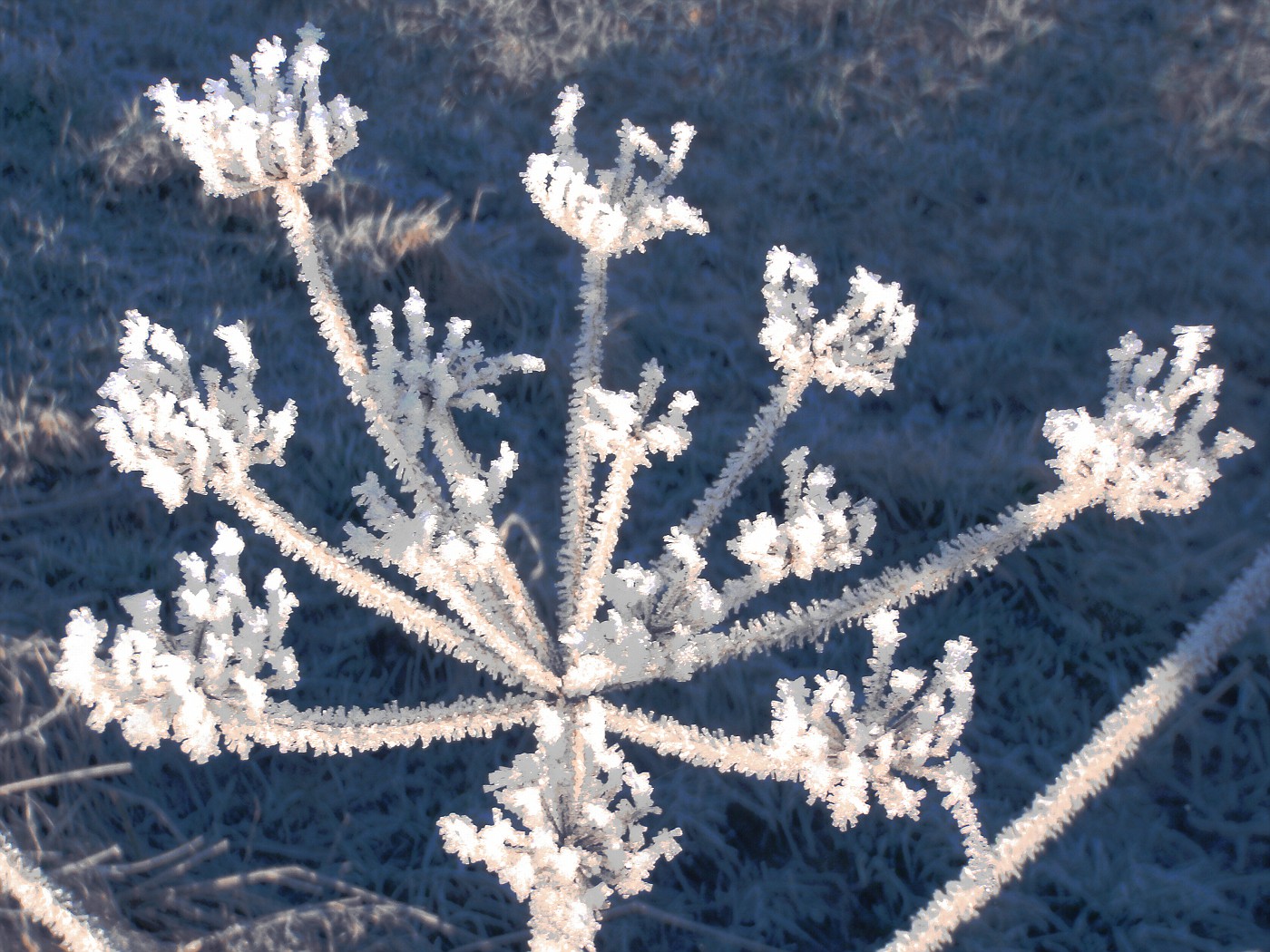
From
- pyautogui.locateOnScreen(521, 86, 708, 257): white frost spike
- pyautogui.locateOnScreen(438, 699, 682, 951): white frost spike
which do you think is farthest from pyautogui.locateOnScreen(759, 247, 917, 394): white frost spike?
pyautogui.locateOnScreen(438, 699, 682, 951): white frost spike

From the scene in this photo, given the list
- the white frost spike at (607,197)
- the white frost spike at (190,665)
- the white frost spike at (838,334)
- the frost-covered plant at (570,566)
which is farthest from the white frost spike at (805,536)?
the white frost spike at (190,665)

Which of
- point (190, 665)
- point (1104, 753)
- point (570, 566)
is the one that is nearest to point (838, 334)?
point (570, 566)

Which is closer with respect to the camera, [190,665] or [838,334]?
[190,665]

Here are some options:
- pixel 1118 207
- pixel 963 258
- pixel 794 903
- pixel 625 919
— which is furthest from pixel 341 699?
pixel 1118 207

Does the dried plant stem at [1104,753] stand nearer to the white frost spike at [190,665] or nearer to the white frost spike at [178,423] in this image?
the white frost spike at [190,665]

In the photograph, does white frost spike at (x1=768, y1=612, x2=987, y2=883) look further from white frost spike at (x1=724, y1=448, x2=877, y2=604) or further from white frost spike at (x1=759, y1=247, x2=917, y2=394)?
white frost spike at (x1=759, y1=247, x2=917, y2=394)

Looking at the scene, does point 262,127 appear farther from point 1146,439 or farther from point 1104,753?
point 1104,753
